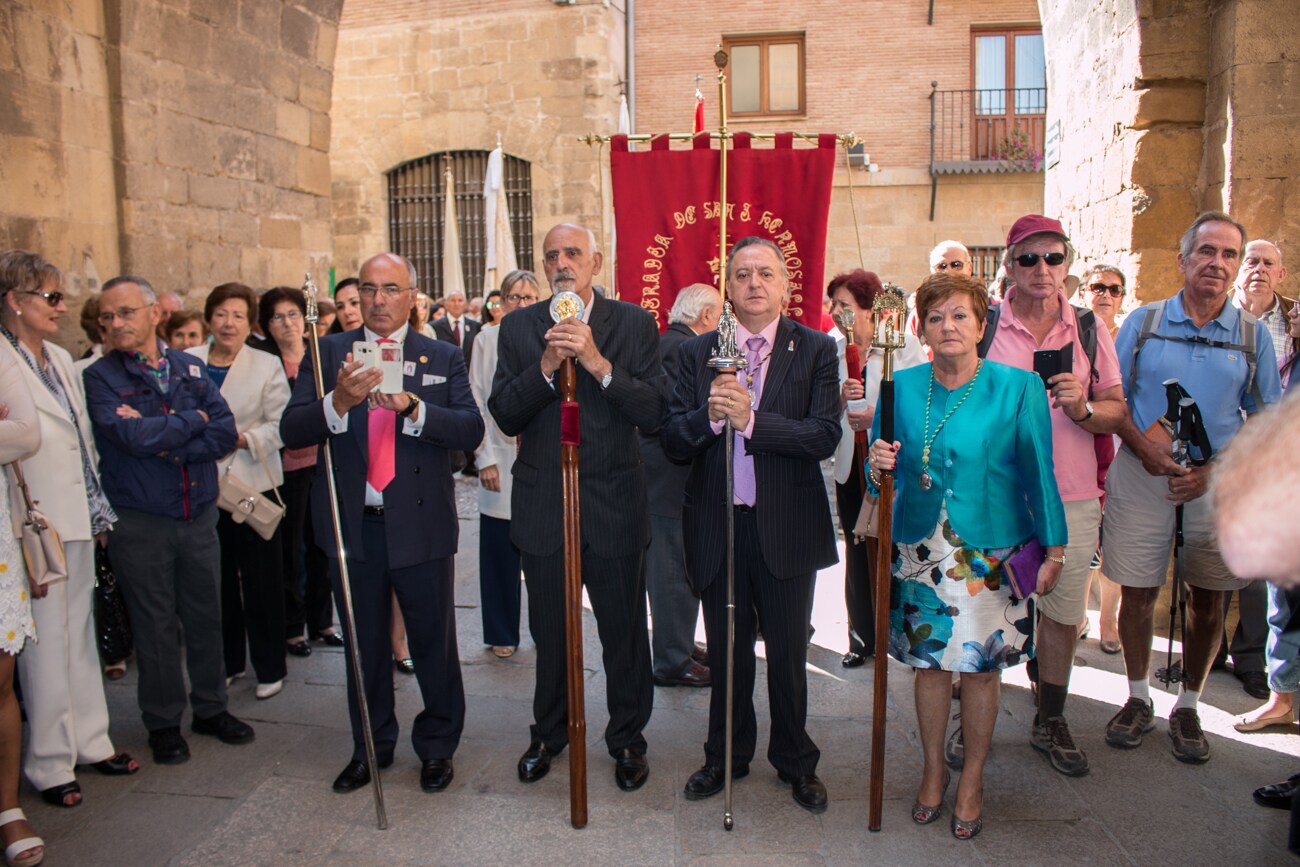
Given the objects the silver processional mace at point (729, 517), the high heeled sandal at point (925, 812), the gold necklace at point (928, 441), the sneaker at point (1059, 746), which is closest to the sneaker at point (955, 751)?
the sneaker at point (1059, 746)

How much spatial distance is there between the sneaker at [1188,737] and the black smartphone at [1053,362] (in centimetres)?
150

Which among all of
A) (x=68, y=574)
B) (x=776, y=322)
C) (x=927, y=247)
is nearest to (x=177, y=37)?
(x=68, y=574)

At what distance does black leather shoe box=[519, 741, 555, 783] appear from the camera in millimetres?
3709

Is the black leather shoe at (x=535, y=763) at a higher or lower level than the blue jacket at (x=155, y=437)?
lower

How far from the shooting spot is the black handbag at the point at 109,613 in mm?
4520

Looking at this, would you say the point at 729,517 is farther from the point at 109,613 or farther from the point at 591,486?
the point at 109,613

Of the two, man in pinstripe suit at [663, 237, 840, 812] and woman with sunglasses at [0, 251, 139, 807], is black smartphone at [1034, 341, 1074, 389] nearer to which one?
man in pinstripe suit at [663, 237, 840, 812]

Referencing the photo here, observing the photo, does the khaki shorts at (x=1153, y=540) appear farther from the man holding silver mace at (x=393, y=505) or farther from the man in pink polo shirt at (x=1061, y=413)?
the man holding silver mace at (x=393, y=505)

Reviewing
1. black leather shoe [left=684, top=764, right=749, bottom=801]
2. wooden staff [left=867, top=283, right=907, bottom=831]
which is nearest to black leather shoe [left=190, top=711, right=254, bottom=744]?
black leather shoe [left=684, top=764, right=749, bottom=801]

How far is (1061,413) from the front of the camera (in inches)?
149

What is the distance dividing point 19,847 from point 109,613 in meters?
1.52

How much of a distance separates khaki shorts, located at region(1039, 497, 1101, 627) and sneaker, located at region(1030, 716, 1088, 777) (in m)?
0.41

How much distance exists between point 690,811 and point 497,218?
10.6 meters

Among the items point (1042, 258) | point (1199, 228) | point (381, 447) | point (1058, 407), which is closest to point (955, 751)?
point (1058, 407)
